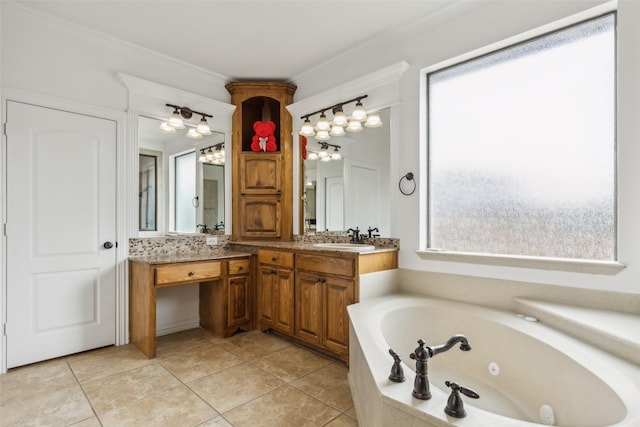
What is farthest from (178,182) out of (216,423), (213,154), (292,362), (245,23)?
(216,423)

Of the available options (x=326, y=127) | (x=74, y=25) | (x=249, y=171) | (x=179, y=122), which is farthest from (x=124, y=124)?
(x=326, y=127)

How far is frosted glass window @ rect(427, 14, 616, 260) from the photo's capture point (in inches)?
76.4

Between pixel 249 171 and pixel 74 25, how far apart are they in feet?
6.29

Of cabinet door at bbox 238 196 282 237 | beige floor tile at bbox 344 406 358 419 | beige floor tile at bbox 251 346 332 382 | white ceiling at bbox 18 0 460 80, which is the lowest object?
beige floor tile at bbox 251 346 332 382

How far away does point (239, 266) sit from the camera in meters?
3.20

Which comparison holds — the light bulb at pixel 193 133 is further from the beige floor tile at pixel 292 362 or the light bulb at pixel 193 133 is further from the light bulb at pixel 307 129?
the beige floor tile at pixel 292 362

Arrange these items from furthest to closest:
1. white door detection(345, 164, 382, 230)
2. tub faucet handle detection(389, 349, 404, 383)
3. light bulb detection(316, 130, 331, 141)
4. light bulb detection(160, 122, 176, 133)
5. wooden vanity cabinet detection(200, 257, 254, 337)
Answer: light bulb detection(316, 130, 331, 141)
light bulb detection(160, 122, 176, 133)
wooden vanity cabinet detection(200, 257, 254, 337)
white door detection(345, 164, 382, 230)
tub faucet handle detection(389, 349, 404, 383)

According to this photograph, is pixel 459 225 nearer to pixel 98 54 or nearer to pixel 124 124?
pixel 124 124

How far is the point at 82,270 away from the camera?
2.75 m

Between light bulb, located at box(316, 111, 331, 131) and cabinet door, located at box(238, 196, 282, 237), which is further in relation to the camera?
cabinet door, located at box(238, 196, 282, 237)

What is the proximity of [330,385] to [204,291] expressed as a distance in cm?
179

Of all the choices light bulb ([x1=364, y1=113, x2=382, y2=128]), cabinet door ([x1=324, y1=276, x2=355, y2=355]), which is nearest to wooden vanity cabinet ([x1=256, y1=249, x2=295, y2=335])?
cabinet door ([x1=324, y1=276, x2=355, y2=355])

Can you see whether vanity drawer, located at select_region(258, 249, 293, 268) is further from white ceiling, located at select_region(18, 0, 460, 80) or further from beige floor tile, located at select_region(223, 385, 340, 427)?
white ceiling, located at select_region(18, 0, 460, 80)

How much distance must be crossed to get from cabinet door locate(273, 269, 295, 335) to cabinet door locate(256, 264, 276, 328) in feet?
0.21
